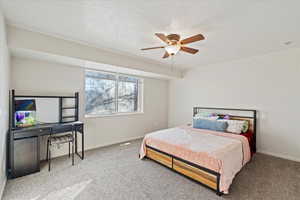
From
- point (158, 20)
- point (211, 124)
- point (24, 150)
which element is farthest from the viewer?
point (211, 124)

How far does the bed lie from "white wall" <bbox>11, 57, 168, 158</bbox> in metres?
1.44

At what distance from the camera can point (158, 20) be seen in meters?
2.01

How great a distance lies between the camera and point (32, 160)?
97.3 inches

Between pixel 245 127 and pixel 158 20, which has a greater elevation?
pixel 158 20

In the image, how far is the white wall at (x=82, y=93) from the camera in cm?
284

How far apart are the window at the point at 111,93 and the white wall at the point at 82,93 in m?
0.22

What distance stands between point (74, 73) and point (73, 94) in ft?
1.69

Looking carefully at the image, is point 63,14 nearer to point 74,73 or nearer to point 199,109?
point 74,73

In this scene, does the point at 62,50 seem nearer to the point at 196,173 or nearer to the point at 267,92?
the point at 196,173

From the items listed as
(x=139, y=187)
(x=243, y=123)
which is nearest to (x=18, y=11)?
(x=139, y=187)

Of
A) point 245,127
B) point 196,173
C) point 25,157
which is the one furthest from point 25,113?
point 245,127

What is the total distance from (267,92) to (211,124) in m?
1.52

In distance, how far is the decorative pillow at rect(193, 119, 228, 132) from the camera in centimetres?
340

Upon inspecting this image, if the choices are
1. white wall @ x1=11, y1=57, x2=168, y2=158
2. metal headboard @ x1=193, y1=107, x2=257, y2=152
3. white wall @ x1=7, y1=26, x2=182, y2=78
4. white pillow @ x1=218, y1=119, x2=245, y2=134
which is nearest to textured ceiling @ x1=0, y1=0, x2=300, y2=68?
white wall @ x1=7, y1=26, x2=182, y2=78
